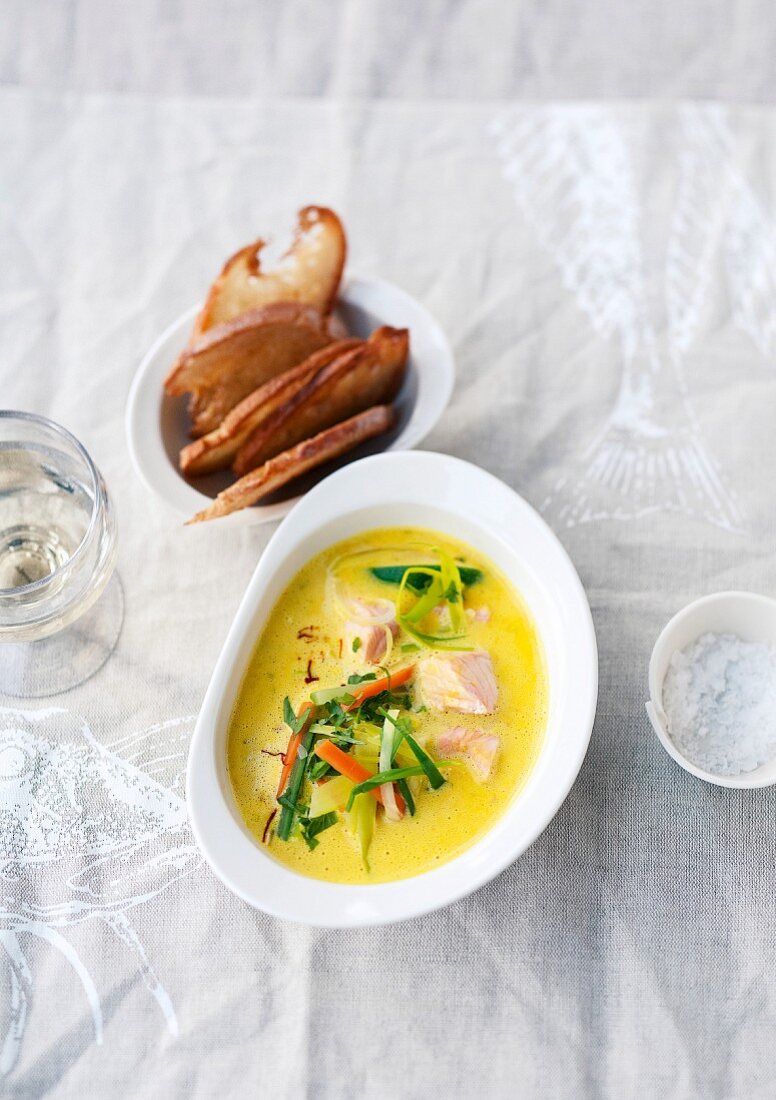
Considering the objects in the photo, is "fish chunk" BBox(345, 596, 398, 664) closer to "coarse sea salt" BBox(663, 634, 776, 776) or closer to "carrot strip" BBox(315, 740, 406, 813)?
"carrot strip" BBox(315, 740, 406, 813)

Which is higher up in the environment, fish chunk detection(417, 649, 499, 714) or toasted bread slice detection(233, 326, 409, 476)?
toasted bread slice detection(233, 326, 409, 476)

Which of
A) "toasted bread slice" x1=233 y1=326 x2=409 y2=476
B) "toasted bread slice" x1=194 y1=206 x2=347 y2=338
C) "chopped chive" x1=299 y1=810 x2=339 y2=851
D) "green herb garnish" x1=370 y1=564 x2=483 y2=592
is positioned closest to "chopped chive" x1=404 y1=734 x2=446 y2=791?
"chopped chive" x1=299 y1=810 x2=339 y2=851

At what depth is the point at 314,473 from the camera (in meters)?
1.50

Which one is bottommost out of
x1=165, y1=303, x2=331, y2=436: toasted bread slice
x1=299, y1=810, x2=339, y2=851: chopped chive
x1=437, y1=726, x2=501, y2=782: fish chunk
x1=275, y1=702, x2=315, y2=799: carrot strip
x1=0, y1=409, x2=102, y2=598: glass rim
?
x1=299, y1=810, x2=339, y2=851: chopped chive

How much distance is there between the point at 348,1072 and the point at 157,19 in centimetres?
169

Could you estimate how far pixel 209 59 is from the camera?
1874 mm

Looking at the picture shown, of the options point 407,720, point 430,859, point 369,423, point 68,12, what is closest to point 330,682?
point 407,720

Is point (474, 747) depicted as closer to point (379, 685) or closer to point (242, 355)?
point (379, 685)

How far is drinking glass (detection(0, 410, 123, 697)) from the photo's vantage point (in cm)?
136

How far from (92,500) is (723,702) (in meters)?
0.85

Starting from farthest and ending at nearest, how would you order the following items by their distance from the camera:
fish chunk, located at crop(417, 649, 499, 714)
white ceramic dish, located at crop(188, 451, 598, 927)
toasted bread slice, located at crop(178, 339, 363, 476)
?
toasted bread slice, located at crop(178, 339, 363, 476)
fish chunk, located at crop(417, 649, 499, 714)
white ceramic dish, located at crop(188, 451, 598, 927)

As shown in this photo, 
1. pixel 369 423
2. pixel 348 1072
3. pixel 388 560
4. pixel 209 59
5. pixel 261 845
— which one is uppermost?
pixel 209 59

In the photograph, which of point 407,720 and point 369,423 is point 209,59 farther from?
point 407,720

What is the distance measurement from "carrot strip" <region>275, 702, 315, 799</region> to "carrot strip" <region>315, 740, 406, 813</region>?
0.03 m
